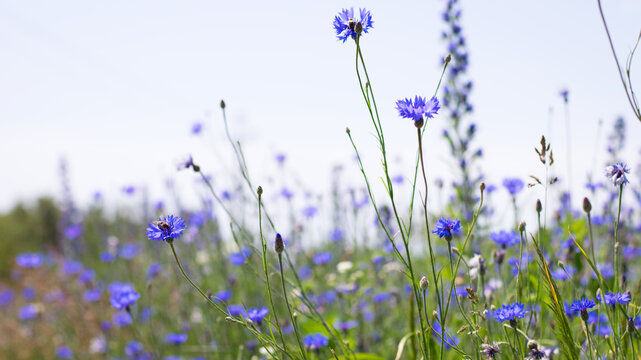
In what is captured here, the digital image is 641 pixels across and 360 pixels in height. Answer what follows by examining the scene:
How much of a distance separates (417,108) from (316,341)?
1.04 m

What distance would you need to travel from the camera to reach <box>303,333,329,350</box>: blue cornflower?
6.42ft

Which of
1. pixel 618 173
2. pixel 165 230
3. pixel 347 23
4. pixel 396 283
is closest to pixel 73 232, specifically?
pixel 396 283

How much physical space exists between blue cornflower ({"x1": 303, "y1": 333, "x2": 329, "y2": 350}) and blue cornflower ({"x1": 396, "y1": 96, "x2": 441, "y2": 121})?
102 cm

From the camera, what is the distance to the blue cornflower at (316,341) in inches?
77.0

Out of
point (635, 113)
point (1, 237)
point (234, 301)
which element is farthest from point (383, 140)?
point (1, 237)

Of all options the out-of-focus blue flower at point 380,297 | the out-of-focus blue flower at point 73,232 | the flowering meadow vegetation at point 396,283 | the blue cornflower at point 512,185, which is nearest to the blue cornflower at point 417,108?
the flowering meadow vegetation at point 396,283

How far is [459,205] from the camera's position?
3.14m

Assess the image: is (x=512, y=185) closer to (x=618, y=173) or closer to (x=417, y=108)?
(x=618, y=173)

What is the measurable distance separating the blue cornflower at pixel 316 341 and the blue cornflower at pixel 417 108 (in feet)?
3.34

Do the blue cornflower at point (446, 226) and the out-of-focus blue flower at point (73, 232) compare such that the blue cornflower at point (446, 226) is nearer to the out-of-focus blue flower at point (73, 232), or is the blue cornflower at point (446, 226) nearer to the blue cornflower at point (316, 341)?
the blue cornflower at point (316, 341)

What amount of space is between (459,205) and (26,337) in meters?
4.47

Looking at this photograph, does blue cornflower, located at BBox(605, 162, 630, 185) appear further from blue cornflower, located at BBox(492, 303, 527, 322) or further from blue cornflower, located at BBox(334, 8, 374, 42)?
blue cornflower, located at BBox(334, 8, 374, 42)

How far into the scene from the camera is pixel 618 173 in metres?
1.43

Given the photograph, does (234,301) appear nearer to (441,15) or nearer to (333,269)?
(333,269)
